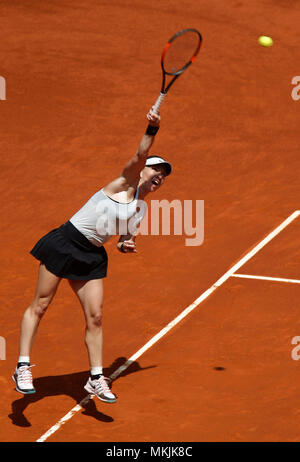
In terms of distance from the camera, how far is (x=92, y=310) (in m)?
7.18

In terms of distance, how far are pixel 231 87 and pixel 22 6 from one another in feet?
18.8

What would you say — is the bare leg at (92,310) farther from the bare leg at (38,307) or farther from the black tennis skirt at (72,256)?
the bare leg at (38,307)

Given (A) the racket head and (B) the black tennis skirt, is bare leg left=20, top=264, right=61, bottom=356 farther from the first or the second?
(A) the racket head

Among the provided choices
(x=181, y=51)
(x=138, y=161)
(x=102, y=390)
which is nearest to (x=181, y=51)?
(x=181, y=51)

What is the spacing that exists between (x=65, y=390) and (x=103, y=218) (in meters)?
1.67

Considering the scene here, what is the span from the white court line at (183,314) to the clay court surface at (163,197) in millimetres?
55

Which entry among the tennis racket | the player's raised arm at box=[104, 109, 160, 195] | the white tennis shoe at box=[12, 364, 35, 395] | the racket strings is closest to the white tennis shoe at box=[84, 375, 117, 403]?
the white tennis shoe at box=[12, 364, 35, 395]

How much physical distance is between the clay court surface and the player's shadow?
0.02m

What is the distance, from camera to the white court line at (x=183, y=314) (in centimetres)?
727

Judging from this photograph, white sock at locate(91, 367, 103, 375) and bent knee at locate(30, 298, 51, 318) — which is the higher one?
bent knee at locate(30, 298, 51, 318)

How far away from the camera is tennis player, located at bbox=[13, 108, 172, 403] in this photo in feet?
23.3

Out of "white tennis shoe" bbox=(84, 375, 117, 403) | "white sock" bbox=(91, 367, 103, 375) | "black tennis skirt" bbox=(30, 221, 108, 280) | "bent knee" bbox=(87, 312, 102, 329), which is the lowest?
"white tennis shoe" bbox=(84, 375, 117, 403)

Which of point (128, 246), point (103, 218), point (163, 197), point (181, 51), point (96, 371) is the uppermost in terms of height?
point (163, 197)

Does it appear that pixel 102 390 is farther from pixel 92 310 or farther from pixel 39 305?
pixel 39 305
